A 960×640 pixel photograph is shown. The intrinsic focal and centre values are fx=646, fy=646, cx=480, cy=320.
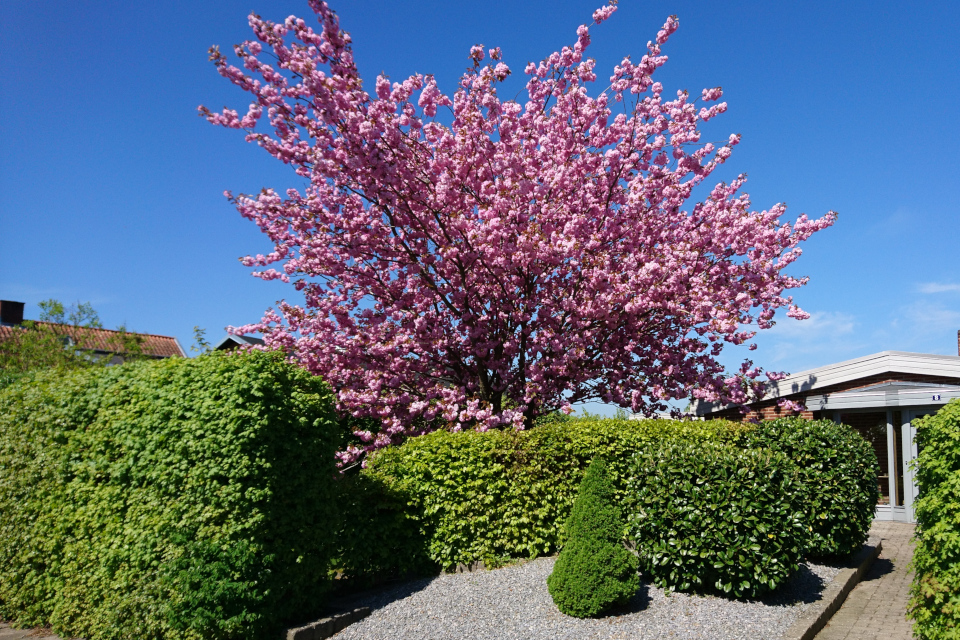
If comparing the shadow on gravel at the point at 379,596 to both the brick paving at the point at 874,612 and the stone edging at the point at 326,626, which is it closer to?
the stone edging at the point at 326,626

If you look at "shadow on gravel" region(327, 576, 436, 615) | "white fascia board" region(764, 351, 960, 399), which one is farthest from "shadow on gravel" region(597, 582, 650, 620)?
"white fascia board" region(764, 351, 960, 399)

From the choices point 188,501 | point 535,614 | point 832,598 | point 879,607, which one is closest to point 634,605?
point 535,614

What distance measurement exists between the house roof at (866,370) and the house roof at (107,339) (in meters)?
21.3

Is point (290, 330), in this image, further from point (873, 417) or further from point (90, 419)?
point (873, 417)

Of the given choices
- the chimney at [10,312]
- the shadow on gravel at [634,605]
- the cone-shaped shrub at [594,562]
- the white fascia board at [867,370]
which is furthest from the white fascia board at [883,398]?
the chimney at [10,312]

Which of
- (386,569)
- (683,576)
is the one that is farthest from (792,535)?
(386,569)

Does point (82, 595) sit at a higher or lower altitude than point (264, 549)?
lower

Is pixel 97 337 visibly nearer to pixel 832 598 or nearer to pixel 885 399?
pixel 885 399

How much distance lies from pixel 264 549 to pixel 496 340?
578 centimetres

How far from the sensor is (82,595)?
6539mm

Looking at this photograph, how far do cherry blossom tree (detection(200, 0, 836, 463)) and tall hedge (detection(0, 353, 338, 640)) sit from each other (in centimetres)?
399

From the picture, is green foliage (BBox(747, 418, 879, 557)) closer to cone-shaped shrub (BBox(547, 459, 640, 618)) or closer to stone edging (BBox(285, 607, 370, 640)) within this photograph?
cone-shaped shrub (BBox(547, 459, 640, 618))

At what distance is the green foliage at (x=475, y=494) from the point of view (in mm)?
7410

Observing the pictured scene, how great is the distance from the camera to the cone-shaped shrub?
19.2ft
